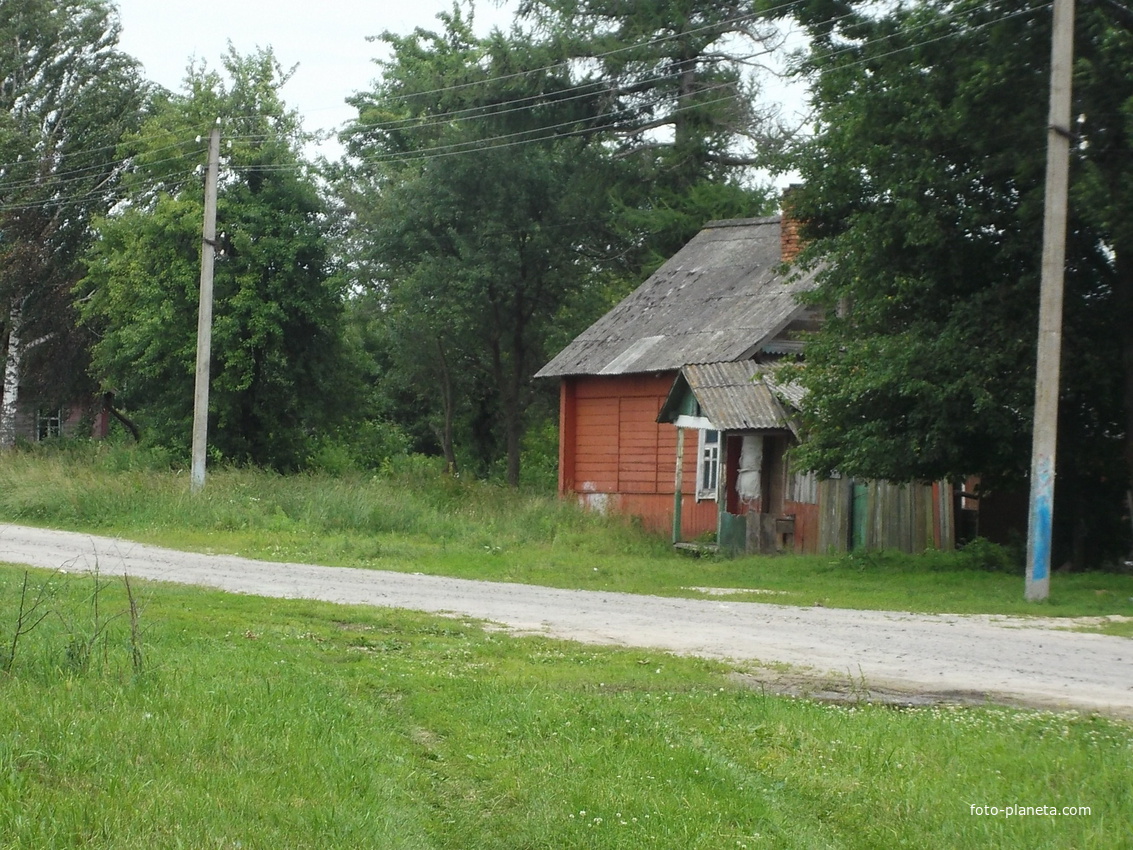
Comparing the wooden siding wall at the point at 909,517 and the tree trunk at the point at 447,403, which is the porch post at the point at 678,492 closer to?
the wooden siding wall at the point at 909,517

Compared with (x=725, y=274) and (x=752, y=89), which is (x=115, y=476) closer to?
(x=725, y=274)

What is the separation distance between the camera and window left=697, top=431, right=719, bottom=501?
30312mm

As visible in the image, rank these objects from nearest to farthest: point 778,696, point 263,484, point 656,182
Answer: point 778,696 → point 263,484 → point 656,182

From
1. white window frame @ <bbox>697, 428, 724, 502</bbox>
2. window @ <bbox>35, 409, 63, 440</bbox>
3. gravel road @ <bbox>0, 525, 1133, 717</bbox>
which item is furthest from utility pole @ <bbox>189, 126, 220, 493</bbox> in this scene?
window @ <bbox>35, 409, 63, 440</bbox>

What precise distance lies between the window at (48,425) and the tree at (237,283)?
14622mm

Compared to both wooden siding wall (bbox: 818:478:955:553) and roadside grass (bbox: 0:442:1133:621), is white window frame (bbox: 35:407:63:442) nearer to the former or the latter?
roadside grass (bbox: 0:442:1133:621)

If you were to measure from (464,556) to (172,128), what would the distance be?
23.4m

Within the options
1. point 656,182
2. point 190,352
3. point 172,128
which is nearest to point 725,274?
point 656,182

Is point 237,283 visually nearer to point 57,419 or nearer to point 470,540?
point 470,540

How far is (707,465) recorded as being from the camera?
3056cm

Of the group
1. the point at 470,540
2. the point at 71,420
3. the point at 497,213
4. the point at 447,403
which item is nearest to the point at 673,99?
the point at 497,213

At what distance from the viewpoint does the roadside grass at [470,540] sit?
1761 centimetres

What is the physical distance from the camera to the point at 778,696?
856 centimetres

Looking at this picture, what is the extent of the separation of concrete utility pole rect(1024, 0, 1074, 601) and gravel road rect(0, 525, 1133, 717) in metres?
2.39
